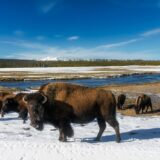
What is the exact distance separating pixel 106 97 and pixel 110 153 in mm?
2026

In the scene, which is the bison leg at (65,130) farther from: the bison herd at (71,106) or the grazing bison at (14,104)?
the grazing bison at (14,104)

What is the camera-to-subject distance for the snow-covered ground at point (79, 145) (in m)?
9.41

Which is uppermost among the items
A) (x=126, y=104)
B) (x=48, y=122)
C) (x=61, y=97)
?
(x=61, y=97)

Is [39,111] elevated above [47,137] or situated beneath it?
elevated above

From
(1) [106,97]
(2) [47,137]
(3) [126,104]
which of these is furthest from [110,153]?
(3) [126,104]

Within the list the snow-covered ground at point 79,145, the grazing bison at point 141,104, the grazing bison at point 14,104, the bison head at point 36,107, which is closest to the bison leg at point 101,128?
the snow-covered ground at point 79,145

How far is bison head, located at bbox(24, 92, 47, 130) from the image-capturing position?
406 inches

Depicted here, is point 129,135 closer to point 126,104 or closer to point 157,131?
point 157,131

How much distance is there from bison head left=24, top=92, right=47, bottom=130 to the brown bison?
0.16 metres

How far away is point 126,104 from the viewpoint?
24609mm

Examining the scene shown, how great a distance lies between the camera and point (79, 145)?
10391 mm

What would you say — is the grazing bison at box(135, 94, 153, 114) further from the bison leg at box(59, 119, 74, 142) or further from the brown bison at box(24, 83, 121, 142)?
the bison leg at box(59, 119, 74, 142)

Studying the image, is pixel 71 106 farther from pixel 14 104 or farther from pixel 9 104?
pixel 9 104

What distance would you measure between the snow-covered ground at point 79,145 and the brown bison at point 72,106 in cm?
60
